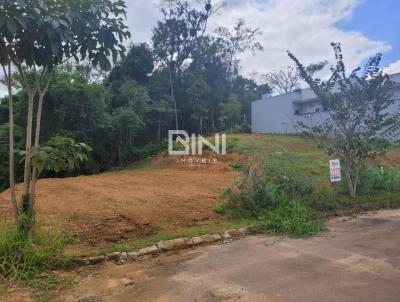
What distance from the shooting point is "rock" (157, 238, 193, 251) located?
464cm

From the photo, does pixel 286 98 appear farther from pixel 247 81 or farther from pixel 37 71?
pixel 37 71

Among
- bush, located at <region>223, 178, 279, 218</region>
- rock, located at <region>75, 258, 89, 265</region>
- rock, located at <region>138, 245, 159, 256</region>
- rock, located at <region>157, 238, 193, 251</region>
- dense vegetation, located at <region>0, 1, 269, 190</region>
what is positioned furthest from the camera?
dense vegetation, located at <region>0, 1, 269, 190</region>

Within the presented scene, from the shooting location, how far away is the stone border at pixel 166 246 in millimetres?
4145

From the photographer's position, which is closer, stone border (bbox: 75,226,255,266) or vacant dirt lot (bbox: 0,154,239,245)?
stone border (bbox: 75,226,255,266)

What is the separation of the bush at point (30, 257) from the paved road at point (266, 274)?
15.2 inches

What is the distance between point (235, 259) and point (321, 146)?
440 cm

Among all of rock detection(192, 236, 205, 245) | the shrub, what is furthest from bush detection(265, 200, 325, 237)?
rock detection(192, 236, 205, 245)

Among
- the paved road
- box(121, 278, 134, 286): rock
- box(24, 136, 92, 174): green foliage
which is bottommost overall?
box(121, 278, 134, 286): rock

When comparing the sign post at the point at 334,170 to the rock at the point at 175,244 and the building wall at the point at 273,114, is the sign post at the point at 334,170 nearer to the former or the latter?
the rock at the point at 175,244

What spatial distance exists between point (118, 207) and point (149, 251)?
5.51ft

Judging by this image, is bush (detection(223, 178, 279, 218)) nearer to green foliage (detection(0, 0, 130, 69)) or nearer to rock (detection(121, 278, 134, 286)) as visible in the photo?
rock (detection(121, 278, 134, 286))

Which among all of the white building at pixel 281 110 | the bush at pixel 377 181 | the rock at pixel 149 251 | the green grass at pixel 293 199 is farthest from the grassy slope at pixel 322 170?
the white building at pixel 281 110

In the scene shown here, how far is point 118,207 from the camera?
237 inches

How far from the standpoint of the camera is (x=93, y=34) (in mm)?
3920
